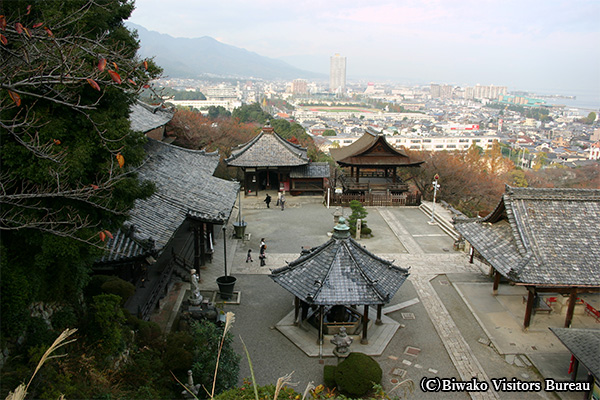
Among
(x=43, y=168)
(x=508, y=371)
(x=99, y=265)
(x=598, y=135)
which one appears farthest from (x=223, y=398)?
(x=598, y=135)

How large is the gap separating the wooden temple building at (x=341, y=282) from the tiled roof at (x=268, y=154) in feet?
67.9

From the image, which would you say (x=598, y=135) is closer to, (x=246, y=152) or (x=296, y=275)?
(x=246, y=152)

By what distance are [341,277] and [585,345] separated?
6.99 m

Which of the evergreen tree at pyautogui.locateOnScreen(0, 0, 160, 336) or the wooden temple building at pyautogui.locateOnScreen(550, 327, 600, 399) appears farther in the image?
the wooden temple building at pyautogui.locateOnScreen(550, 327, 600, 399)

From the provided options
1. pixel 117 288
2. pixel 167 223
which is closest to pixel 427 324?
pixel 167 223

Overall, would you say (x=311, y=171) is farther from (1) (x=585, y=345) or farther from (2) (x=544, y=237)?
(1) (x=585, y=345)

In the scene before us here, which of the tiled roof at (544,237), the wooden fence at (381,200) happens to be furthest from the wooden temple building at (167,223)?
the wooden fence at (381,200)

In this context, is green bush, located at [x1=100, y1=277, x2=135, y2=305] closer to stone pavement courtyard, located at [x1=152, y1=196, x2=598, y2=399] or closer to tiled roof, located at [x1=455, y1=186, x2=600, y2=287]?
stone pavement courtyard, located at [x1=152, y1=196, x2=598, y2=399]

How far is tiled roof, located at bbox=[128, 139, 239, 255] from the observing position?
13.8 m

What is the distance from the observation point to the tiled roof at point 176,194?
13844 mm

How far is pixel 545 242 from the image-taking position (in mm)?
14633

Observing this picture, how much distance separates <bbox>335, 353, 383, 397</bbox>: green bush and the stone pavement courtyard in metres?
0.77

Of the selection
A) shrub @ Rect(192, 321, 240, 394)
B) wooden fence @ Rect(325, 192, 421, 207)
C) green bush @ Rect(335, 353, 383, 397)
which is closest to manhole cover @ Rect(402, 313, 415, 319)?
green bush @ Rect(335, 353, 383, 397)

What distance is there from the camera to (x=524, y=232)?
1494cm
